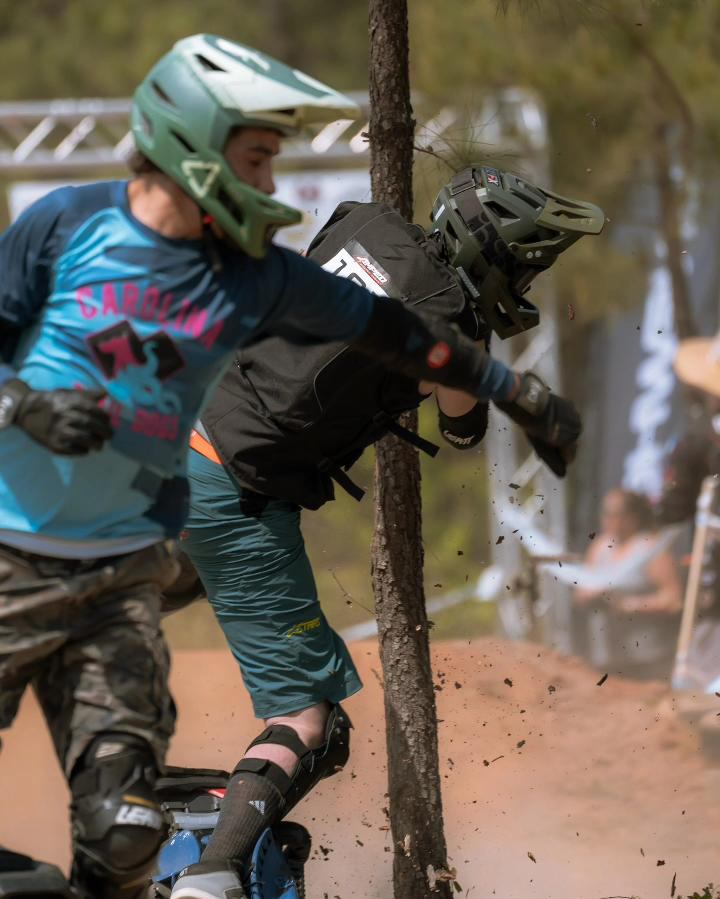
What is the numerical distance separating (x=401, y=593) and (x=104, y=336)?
5.67 ft

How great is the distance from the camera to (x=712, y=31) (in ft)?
35.9

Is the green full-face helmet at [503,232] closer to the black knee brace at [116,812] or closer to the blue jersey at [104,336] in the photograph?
the blue jersey at [104,336]

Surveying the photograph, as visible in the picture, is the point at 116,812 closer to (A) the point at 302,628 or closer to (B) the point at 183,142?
(A) the point at 302,628

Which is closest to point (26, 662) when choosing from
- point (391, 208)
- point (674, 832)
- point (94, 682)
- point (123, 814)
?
point (94, 682)

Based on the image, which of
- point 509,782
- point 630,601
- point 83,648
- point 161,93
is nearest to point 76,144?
point 630,601

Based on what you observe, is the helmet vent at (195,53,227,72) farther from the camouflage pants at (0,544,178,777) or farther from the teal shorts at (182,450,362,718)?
the teal shorts at (182,450,362,718)

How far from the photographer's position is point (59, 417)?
2.64 meters

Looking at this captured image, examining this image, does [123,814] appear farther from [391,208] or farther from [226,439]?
[391,208]

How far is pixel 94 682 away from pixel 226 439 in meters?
1.07

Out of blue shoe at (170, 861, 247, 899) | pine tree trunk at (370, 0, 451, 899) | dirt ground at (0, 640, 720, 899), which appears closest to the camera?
blue shoe at (170, 861, 247, 899)

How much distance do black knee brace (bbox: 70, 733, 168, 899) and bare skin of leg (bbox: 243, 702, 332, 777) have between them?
2.65 ft

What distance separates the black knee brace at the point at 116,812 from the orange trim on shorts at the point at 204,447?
3.68ft

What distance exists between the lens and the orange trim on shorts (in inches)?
151

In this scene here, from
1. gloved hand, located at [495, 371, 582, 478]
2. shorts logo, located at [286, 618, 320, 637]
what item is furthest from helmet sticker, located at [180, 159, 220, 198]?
shorts logo, located at [286, 618, 320, 637]
